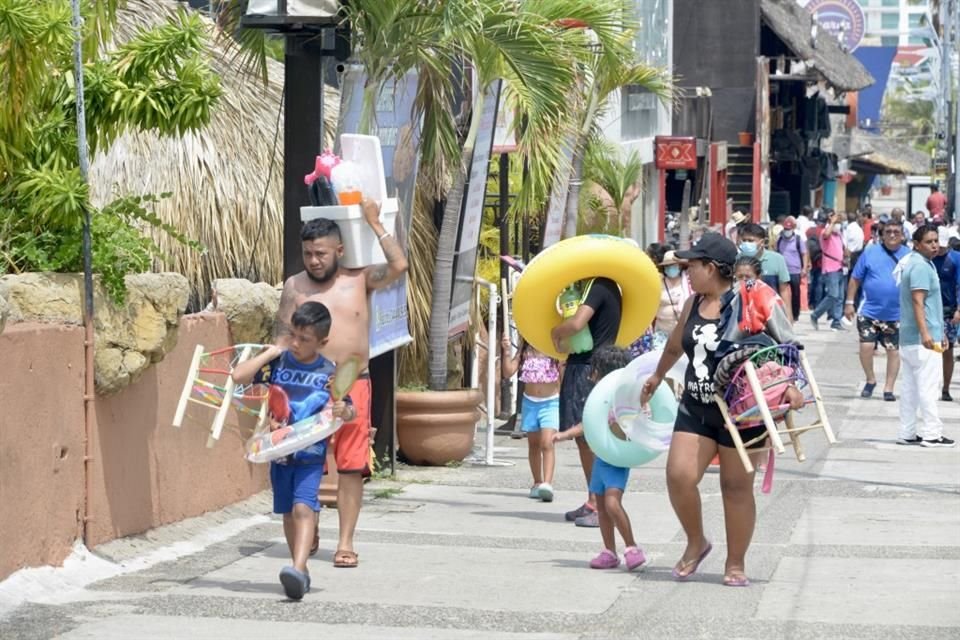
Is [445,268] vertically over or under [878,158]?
under

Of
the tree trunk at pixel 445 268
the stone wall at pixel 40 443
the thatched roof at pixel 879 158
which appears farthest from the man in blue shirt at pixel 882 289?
the thatched roof at pixel 879 158

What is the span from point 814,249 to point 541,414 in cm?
1909

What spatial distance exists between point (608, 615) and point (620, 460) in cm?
133

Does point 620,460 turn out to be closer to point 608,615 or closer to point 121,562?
point 608,615

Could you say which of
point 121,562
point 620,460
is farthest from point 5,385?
point 620,460

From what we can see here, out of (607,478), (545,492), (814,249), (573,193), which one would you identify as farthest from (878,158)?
(607,478)

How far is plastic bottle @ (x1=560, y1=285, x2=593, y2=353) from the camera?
988 cm

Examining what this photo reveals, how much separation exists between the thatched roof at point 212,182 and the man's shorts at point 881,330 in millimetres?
6950

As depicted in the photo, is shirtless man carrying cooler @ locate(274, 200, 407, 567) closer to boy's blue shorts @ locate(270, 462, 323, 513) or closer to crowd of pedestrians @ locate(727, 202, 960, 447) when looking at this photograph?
boy's blue shorts @ locate(270, 462, 323, 513)

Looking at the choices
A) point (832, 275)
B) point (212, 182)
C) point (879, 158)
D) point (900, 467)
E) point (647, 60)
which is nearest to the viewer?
point (212, 182)

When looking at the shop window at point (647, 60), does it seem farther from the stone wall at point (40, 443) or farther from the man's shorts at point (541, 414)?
the stone wall at point (40, 443)

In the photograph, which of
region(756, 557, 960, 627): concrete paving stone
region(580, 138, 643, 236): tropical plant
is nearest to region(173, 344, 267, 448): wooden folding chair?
region(756, 557, 960, 627): concrete paving stone

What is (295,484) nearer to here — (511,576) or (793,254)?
(511,576)

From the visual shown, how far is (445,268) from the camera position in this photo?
12625mm
